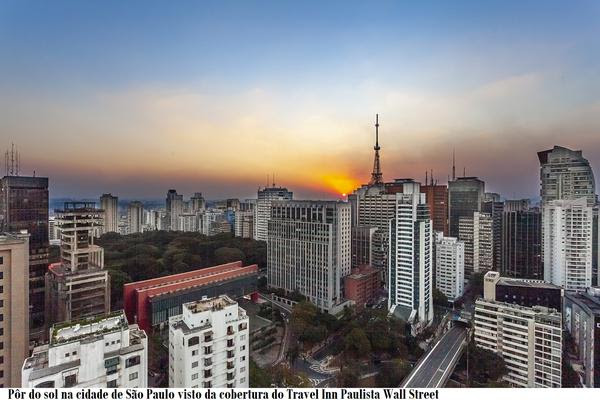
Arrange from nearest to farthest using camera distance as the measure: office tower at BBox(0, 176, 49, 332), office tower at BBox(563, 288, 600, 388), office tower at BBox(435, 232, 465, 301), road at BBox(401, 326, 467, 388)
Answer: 1. office tower at BBox(0, 176, 49, 332)
2. road at BBox(401, 326, 467, 388)
3. office tower at BBox(563, 288, 600, 388)
4. office tower at BBox(435, 232, 465, 301)

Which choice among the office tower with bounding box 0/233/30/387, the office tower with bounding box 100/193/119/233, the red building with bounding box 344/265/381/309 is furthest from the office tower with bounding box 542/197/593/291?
the office tower with bounding box 0/233/30/387

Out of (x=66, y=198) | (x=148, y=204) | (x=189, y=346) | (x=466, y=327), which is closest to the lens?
(x=189, y=346)

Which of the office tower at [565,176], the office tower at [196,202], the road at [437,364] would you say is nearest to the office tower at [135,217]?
the office tower at [196,202]

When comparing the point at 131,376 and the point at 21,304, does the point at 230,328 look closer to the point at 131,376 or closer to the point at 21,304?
the point at 131,376

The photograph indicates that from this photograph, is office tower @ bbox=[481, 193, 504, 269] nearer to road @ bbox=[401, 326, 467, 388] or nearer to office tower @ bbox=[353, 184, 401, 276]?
office tower @ bbox=[353, 184, 401, 276]

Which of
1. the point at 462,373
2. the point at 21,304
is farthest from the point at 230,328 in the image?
the point at 462,373

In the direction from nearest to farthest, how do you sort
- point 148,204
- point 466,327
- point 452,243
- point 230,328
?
point 230,328 < point 148,204 < point 466,327 < point 452,243
